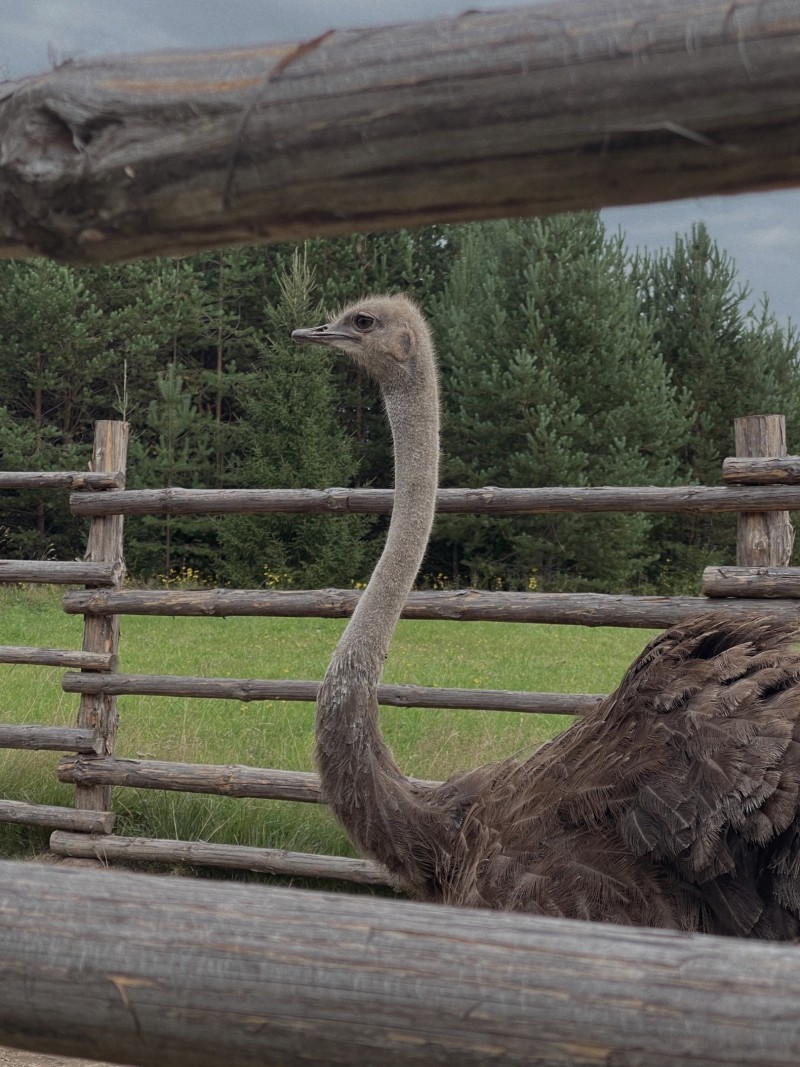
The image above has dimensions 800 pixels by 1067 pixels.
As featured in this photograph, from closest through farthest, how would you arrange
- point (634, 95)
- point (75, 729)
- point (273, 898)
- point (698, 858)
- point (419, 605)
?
point (634, 95) → point (273, 898) → point (698, 858) → point (419, 605) → point (75, 729)

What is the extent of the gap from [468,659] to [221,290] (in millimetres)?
11724

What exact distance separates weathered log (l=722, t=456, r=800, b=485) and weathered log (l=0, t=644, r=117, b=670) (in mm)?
2584

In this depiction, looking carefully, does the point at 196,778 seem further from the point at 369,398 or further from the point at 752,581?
the point at 369,398

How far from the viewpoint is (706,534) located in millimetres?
20984

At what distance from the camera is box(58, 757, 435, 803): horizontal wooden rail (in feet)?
15.1

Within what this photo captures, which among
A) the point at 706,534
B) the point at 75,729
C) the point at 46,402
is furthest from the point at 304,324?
the point at 75,729

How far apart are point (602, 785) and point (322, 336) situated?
1598 mm

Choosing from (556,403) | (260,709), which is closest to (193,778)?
(260,709)

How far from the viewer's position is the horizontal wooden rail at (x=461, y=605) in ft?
13.9

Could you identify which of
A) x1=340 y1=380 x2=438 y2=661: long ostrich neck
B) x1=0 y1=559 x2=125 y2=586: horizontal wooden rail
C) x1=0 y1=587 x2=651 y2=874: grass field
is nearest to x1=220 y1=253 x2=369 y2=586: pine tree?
→ x1=0 y1=587 x2=651 y2=874: grass field

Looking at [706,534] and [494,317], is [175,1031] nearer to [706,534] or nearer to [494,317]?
[494,317]

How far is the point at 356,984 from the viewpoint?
92cm

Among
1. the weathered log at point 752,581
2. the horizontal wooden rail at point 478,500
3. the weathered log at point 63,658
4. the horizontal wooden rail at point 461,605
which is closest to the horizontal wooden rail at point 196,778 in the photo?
the weathered log at point 63,658

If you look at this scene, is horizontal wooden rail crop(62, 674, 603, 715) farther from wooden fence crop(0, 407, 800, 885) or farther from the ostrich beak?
the ostrich beak
